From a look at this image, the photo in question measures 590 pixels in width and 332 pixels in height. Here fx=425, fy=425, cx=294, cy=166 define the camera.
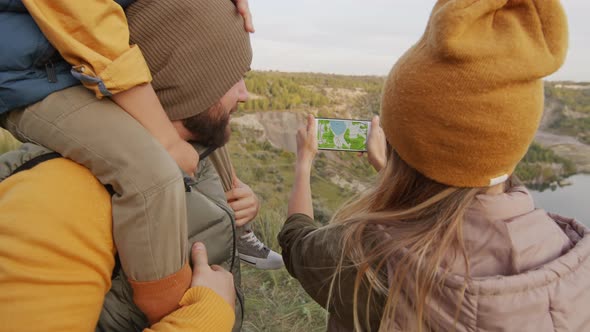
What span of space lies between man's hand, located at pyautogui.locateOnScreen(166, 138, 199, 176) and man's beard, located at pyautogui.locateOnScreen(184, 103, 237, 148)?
9.4 inches

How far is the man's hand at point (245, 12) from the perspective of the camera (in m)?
1.62

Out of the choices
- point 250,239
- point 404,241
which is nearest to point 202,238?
point 404,241

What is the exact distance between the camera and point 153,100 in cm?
131

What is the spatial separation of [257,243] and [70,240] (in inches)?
69.8

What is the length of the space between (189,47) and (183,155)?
40 cm

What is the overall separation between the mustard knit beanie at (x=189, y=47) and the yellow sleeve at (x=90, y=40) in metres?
0.26

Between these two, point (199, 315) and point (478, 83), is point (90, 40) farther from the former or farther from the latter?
point (478, 83)

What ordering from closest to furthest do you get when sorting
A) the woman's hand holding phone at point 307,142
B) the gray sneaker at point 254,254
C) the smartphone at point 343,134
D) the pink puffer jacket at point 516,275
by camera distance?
the pink puffer jacket at point 516,275, the woman's hand holding phone at point 307,142, the smartphone at point 343,134, the gray sneaker at point 254,254

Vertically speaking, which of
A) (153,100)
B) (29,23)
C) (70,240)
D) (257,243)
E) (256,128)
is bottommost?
(256,128)

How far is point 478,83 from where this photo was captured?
3.60 feet

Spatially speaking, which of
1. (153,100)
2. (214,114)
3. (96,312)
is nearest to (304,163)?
(214,114)

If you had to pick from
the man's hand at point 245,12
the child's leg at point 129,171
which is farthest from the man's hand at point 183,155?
the man's hand at point 245,12

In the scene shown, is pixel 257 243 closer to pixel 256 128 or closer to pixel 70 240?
pixel 70 240

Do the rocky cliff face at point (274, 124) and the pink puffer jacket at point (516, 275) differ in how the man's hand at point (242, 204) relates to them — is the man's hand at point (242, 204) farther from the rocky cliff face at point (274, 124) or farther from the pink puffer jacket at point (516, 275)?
the rocky cliff face at point (274, 124)
